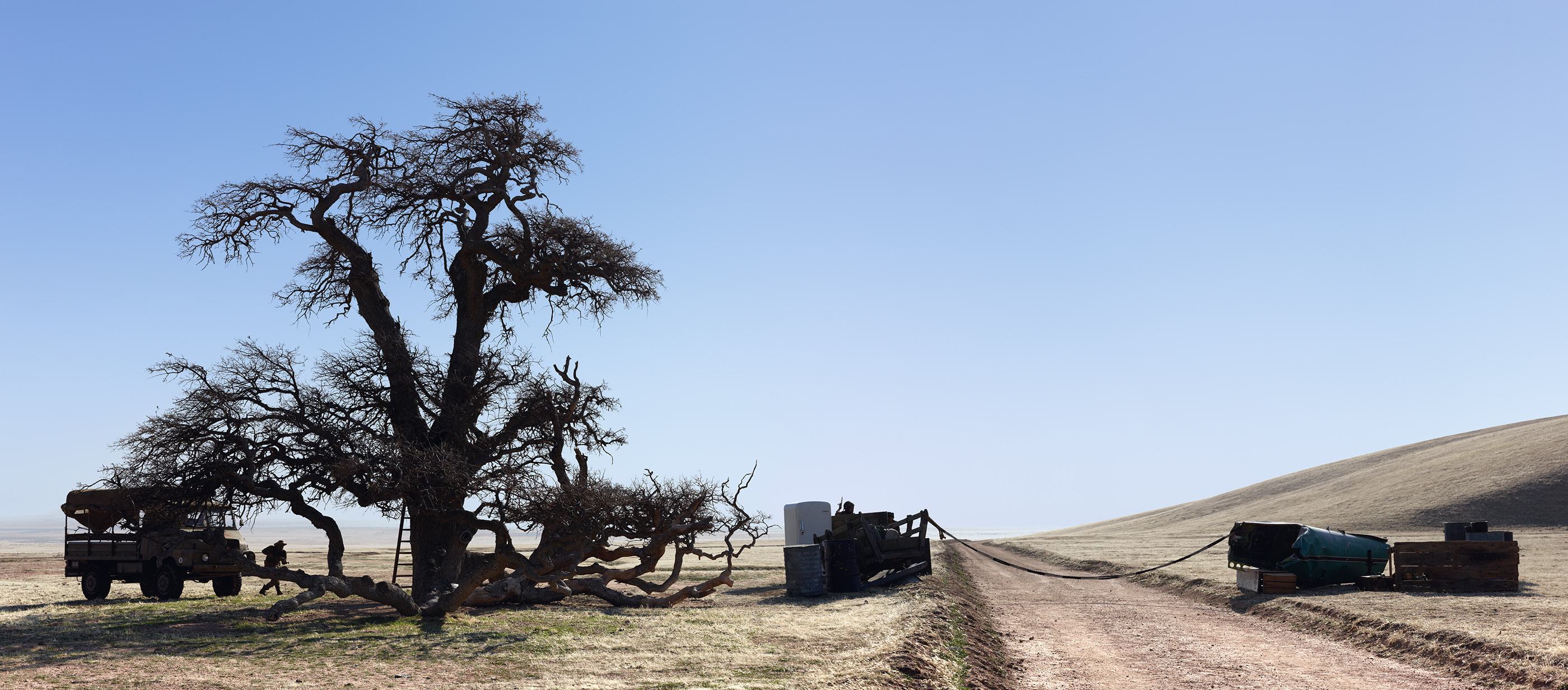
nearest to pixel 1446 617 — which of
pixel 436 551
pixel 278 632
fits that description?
pixel 436 551

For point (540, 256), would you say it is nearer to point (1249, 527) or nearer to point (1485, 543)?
point (1249, 527)

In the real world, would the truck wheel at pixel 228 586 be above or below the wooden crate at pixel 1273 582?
above

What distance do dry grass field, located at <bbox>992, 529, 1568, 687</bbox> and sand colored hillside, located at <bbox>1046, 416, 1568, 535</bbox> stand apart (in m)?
28.1

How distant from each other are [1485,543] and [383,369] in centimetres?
2747

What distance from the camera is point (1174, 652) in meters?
14.8

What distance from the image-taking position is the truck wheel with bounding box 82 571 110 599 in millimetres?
24266

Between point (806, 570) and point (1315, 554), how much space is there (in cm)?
1316

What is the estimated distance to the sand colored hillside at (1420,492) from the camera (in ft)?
190

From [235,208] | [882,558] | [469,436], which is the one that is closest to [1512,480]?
[882,558]

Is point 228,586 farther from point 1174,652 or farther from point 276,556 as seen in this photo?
point 1174,652

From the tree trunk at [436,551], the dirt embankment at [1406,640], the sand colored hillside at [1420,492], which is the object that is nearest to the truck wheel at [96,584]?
the tree trunk at [436,551]

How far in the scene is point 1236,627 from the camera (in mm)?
18047

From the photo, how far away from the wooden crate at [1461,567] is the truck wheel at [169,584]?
31.7 meters

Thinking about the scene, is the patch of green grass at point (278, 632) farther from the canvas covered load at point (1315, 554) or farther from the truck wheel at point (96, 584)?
the canvas covered load at point (1315, 554)
